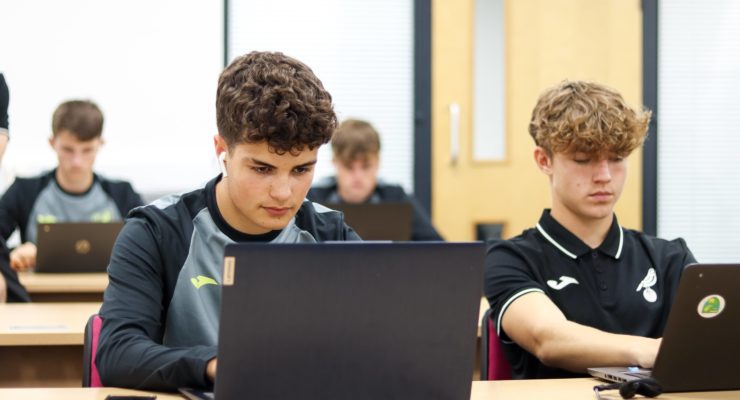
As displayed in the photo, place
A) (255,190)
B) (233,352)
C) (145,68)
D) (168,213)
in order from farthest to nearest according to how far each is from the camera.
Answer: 1. (145,68)
2. (168,213)
3. (255,190)
4. (233,352)

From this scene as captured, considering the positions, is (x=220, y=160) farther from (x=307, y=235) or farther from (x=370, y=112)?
(x=370, y=112)

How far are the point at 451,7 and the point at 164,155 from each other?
1525 millimetres

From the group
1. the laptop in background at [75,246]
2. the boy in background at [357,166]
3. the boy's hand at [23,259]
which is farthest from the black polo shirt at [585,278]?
the boy's hand at [23,259]

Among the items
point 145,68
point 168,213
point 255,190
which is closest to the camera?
point 255,190

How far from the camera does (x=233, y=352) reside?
113 centimetres

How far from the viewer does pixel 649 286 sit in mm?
1999

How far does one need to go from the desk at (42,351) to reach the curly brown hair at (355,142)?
153 centimetres

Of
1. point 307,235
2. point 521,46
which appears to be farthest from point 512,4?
point 307,235

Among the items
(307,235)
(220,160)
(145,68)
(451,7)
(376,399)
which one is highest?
(451,7)

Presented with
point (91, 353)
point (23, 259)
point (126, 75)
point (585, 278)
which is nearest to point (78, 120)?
point (23, 259)

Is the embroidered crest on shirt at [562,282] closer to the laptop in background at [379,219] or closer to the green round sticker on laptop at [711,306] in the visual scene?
the green round sticker on laptop at [711,306]

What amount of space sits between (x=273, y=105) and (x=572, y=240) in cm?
79

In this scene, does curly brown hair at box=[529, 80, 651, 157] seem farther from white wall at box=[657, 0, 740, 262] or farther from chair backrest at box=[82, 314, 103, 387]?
white wall at box=[657, 0, 740, 262]

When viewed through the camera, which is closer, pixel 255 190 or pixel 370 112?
pixel 255 190
